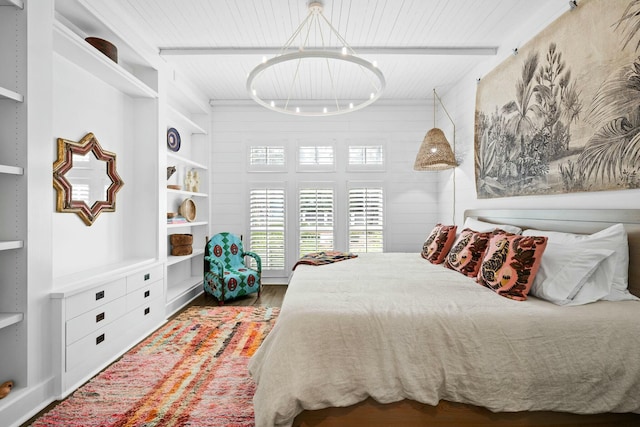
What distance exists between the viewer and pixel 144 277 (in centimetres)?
299

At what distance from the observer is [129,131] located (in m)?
3.25

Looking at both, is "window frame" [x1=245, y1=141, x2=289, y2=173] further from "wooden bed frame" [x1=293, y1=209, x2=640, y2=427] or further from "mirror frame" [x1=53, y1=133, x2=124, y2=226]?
"wooden bed frame" [x1=293, y1=209, x2=640, y2=427]

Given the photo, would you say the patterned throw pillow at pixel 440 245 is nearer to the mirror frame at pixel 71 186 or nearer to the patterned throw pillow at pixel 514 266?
the patterned throw pillow at pixel 514 266

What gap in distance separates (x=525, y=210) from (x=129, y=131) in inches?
146

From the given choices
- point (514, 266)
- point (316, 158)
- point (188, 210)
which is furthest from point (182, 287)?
point (514, 266)

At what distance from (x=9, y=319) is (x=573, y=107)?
12.0 ft

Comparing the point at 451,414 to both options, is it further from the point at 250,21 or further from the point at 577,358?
the point at 250,21

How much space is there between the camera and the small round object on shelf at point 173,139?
3945mm

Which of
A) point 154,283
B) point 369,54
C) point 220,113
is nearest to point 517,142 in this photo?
point 369,54

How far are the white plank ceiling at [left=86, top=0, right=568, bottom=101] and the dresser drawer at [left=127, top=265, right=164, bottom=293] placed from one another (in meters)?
2.12

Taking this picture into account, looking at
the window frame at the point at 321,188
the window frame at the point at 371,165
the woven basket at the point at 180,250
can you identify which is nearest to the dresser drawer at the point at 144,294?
A: the woven basket at the point at 180,250

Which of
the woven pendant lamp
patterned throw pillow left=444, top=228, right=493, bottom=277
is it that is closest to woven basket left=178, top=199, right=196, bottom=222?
the woven pendant lamp

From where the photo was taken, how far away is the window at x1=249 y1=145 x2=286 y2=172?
4875 mm

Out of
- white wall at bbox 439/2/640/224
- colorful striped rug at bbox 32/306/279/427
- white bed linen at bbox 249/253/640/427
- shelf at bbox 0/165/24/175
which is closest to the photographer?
white bed linen at bbox 249/253/640/427
